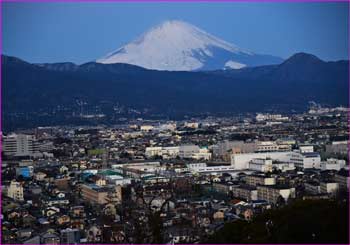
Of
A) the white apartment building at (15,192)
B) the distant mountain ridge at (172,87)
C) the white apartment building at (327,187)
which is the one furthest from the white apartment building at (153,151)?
the distant mountain ridge at (172,87)

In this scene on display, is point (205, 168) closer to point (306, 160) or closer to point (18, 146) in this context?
point (306, 160)

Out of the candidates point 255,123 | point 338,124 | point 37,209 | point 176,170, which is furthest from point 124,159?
point 255,123

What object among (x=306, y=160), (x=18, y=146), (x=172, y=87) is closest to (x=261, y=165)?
(x=306, y=160)

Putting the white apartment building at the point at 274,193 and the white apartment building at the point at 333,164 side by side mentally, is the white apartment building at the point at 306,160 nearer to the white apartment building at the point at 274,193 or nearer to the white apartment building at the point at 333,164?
the white apartment building at the point at 333,164

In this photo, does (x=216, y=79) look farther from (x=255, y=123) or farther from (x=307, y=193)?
(x=307, y=193)

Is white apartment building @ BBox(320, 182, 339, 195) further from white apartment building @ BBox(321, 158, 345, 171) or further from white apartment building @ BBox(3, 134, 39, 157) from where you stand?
white apartment building @ BBox(3, 134, 39, 157)

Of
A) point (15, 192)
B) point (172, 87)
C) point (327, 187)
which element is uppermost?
point (172, 87)

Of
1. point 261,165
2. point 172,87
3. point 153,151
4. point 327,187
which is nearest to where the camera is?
point 327,187
